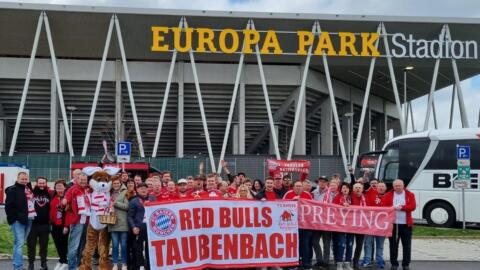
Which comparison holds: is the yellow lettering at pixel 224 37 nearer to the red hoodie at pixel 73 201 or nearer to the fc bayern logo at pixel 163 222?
the red hoodie at pixel 73 201

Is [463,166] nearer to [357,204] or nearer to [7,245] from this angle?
[357,204]

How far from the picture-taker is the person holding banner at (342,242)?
11.7m

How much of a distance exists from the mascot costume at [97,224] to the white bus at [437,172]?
1420 cm

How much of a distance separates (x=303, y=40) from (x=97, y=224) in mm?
22863

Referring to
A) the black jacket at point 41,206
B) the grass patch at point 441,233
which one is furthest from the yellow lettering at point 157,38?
the black jacket at point 41,206

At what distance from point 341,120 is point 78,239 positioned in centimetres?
Result: 3656

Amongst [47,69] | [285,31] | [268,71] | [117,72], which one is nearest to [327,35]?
[285,31]

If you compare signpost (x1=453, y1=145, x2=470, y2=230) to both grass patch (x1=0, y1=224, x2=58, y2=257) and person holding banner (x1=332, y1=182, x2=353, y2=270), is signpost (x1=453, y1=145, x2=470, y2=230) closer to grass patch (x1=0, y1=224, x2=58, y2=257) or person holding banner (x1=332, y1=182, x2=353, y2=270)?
person holding banner (x1=332, y1=182, x2=353, y2=270)

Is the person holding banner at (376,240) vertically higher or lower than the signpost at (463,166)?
lower

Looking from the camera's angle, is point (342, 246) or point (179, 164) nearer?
point (342, 246)

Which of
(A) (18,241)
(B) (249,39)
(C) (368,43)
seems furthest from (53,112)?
(A) (18,241)

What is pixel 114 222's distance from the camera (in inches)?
404

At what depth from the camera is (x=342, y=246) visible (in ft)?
38.3

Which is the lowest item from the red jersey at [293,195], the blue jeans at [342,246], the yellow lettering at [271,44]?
the blue jeans at [342,246]
